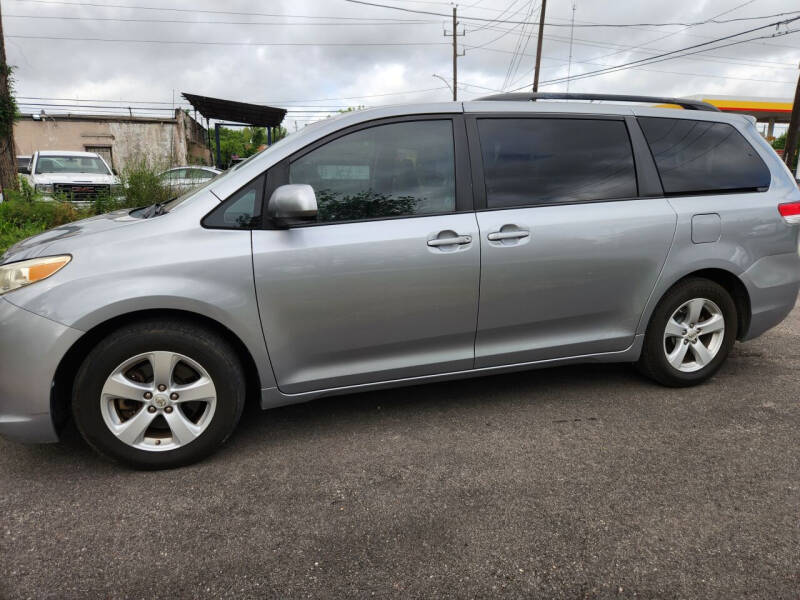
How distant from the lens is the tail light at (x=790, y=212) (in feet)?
11.6

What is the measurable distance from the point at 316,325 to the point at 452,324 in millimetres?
730

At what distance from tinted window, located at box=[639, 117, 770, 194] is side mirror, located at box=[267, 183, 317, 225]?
7.07 feet

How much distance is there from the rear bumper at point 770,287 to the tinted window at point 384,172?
2.08 meters

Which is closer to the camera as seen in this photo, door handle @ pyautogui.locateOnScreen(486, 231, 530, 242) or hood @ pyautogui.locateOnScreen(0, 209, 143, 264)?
hood @ pyautogui.locateOnScreen(0, 209, 143, 264)

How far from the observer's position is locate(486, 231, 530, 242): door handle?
300 cm

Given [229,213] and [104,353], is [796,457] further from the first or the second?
[104,353]

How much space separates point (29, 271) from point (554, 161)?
2.73 m

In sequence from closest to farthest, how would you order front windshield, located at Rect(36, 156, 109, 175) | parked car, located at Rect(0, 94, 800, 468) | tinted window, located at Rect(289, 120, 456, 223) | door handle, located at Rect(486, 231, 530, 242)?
1. parked car, located at Rect(0, 94, 800, 468)
2. tinted window, located at Rect(289, 120, 456, 223)
3. door handle, located at Rect(486, 231, 530, 242)
4. front windshield, located at Rect(36, 156, 109, 175)

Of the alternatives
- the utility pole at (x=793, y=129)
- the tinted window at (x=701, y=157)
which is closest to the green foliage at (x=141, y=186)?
the tinted window at (x=701, y=157)

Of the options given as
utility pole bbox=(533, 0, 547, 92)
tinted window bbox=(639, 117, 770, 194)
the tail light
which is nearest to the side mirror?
tinted window bbox=(639, 117, 770, 194)

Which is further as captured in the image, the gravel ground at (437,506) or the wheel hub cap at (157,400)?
the wheel hub cap at (157,400)

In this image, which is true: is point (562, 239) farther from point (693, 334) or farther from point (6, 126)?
point (6, 126)

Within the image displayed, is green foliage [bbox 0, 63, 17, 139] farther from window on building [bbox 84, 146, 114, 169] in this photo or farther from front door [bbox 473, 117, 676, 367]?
window on building [bbox 84, 146, 114, 169]

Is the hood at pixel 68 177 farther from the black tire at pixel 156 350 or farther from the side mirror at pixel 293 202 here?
the side mirror at pixel 293 202
